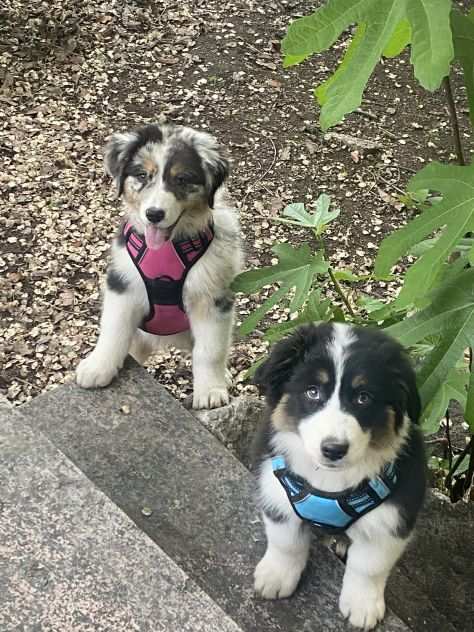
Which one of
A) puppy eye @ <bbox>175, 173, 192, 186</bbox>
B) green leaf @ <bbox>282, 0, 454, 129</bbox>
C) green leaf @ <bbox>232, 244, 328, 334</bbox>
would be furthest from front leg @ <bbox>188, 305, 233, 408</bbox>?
green leaf @ <bbox>282, 0, 454, 129</bbox>

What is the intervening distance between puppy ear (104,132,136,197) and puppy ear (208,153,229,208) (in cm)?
35

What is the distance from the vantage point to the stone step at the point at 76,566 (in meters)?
2.32

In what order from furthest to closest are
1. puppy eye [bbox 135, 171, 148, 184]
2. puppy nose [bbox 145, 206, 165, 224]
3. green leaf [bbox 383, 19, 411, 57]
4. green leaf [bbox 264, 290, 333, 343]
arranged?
puppy eye [bbox 135, 171, 148, 184]
puppy nose [bbox 145, 206, 165, 224]
green leaf [bbox 264, 290, 333, 343]
green leaf [bbox 383, 19, 411, 57]

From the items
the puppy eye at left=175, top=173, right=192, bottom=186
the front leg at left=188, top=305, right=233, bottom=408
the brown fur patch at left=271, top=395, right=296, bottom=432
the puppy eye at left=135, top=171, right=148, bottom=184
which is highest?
the brown fur patch at left=271, top=395, right=296, bottom=432

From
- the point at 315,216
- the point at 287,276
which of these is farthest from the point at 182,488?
the point at 315,216

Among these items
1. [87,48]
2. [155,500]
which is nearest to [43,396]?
[155,500]

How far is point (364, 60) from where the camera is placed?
213cm

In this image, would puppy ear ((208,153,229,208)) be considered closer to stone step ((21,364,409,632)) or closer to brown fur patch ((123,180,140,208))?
brown fur patch ((123,180,140,208))

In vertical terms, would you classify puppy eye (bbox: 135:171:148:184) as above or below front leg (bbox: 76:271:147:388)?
above

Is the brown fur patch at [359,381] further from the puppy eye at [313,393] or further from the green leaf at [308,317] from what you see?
the green leaf at [308,317]

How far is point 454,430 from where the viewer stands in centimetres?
476

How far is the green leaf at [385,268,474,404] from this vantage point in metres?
2.69

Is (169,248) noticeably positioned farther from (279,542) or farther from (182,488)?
(279,542)

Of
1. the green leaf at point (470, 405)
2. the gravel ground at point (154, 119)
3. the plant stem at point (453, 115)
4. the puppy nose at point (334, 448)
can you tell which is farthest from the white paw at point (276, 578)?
the gravel ground at point (154, 119)
